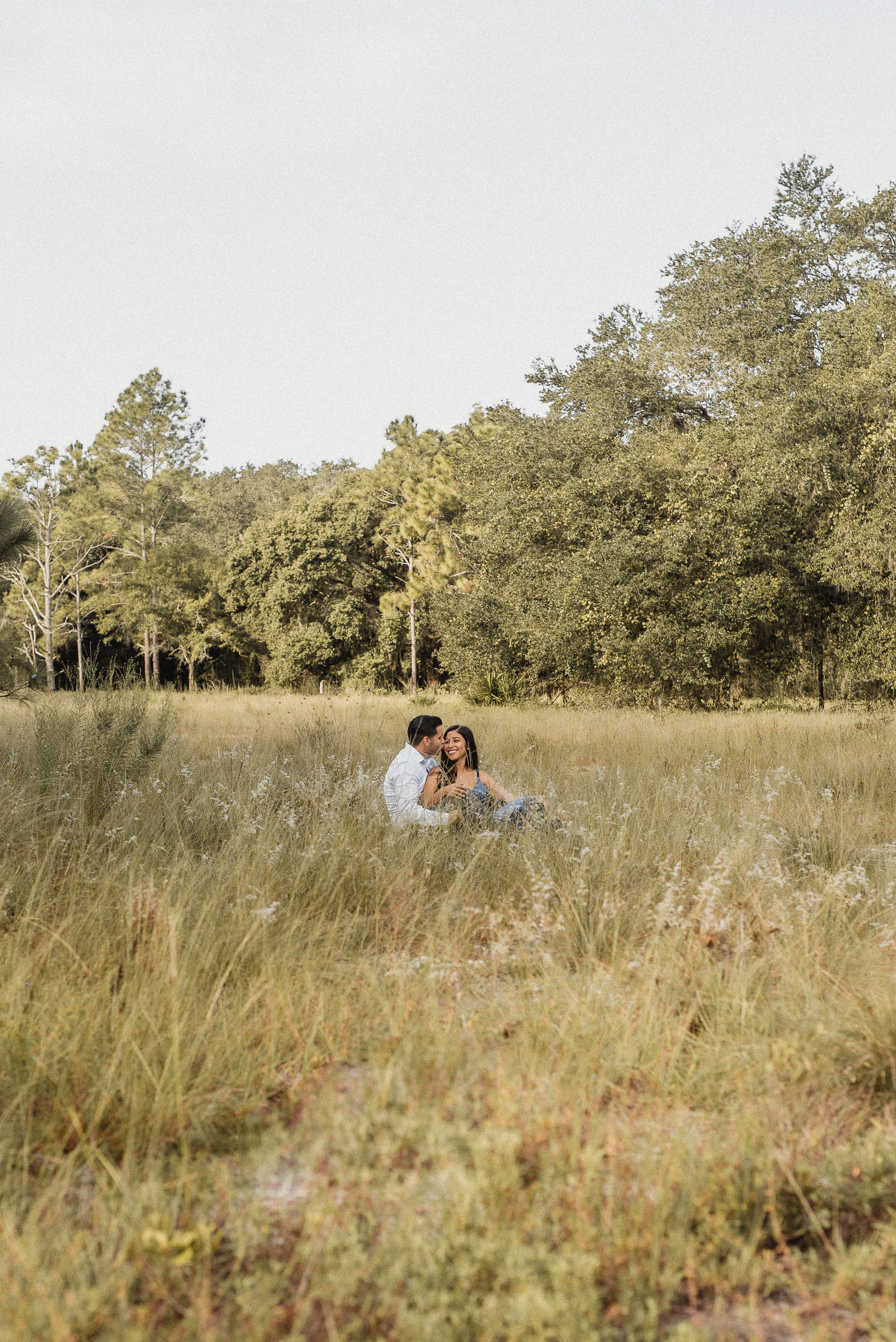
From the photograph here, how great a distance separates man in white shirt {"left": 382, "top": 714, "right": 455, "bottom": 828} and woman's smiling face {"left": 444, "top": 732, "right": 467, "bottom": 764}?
87 mm

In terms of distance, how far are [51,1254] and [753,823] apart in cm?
409

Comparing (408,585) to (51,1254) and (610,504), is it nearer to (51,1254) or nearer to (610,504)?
(610,504)

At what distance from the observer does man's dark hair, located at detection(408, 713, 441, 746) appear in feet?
20.5

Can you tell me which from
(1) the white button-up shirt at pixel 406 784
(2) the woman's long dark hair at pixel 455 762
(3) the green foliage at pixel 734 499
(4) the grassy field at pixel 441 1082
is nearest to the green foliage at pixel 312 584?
(3) the green foliage at pixel 734 499

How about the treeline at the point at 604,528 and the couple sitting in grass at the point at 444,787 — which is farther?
the treeline at the point at 604,528

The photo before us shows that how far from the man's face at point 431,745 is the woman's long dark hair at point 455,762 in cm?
15

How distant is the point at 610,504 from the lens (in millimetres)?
20078

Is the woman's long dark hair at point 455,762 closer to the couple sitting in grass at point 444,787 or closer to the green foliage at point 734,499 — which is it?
the couple sitting in grass at point 444,787

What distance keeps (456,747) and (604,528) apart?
1399 cm

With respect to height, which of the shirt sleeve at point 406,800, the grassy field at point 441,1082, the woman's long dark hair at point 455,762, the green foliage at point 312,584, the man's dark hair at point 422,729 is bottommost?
the grassy field at point 441,1082

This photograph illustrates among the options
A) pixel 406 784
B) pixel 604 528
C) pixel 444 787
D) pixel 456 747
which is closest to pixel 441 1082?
pixel 406 784

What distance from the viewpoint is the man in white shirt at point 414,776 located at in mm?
5594

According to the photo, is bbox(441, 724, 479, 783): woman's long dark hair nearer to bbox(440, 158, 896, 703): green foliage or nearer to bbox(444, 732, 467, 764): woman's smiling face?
bbox(444, 732, 467, 764): woman's smiling face

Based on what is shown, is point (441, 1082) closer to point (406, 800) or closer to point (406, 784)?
point (406, 800)
